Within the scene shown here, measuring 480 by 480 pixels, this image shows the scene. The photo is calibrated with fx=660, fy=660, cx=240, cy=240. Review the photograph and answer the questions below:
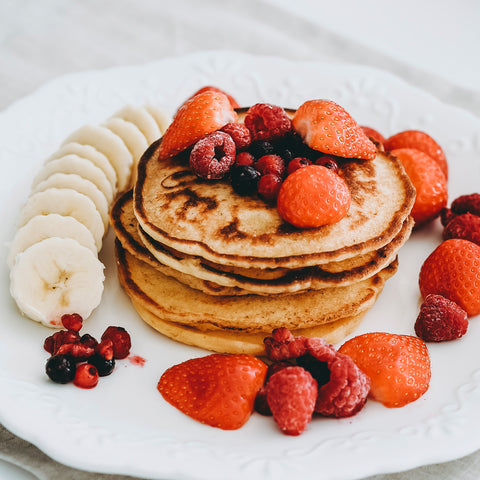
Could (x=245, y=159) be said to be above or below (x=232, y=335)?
above

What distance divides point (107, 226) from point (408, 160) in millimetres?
1288

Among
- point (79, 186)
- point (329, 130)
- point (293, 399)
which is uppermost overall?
point (329, 130)

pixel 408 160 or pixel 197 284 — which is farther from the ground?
pixel 408 160

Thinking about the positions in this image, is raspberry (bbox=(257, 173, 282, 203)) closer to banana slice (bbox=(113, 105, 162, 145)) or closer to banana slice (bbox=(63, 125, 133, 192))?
banana slice (bbox=(63, 125, 133, 192))

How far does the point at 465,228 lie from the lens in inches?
102

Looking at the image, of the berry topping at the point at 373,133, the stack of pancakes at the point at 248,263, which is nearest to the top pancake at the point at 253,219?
the stack of pancakes at the point at 248,263

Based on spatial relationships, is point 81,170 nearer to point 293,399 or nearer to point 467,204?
point 293,399

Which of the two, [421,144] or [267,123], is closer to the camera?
[267,123]

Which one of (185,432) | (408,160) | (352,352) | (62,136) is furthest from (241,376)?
(62,136)

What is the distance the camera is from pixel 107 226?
2697 millimetres

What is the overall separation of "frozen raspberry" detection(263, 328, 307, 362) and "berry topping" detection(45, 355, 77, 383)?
62 centimetres

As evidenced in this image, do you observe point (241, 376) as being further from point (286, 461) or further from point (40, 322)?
point (40, 322)

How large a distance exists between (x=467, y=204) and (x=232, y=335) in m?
1.20

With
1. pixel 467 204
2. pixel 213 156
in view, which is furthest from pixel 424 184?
pixel 213 156
